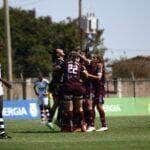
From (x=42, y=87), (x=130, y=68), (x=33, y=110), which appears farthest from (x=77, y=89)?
(x=130, y=68)

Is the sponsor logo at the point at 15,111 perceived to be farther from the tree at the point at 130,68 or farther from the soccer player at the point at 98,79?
the tree at the point at 130,68

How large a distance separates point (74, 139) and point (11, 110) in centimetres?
2011

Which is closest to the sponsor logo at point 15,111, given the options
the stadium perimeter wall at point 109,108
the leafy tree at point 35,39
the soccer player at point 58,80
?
the stadium perimeter wall at point 109,108

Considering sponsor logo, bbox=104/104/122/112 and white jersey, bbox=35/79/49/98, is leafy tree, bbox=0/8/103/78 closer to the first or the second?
sponsor logo, bbox=104/104/122/112

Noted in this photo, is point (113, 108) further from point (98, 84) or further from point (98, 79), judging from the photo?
point (98, 79)

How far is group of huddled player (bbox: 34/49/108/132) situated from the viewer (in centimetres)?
1938

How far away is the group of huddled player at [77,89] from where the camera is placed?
63.6 feet

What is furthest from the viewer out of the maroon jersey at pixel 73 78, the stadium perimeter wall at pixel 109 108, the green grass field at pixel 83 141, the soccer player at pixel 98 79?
the stadium perimeter wall at pixel 109 108

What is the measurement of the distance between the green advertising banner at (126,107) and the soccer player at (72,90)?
18.5 meters

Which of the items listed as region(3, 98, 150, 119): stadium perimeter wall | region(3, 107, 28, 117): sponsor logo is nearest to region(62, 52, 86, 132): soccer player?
region(3, 98, 150, 119): stadium perimeter wall

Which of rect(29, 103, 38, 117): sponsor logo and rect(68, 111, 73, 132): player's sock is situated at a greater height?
rect(29, 103, 38, 117): sponsor logo

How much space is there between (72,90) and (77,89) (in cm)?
13

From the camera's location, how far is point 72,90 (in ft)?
63.6

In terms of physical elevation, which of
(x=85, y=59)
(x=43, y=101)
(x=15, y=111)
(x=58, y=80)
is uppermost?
(x=85, y=59)
